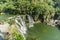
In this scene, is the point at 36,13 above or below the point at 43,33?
above

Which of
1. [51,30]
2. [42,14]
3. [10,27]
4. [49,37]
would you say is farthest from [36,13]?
[10,27]

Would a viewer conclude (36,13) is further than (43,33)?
Yes

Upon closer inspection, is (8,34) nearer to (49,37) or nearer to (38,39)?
(38,39)

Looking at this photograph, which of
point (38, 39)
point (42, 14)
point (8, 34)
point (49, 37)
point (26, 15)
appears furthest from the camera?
point (42, 14)

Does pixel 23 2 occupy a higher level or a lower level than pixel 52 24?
higher

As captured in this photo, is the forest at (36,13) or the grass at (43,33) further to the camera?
the forest at (36,13)

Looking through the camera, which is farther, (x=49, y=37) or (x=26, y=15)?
(x=26, y=15)

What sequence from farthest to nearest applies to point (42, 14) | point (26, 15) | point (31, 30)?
1. point (42, 14)
2. point (26, 15)
3. point (31, 30)

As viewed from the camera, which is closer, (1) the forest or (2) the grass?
(2) the grass
